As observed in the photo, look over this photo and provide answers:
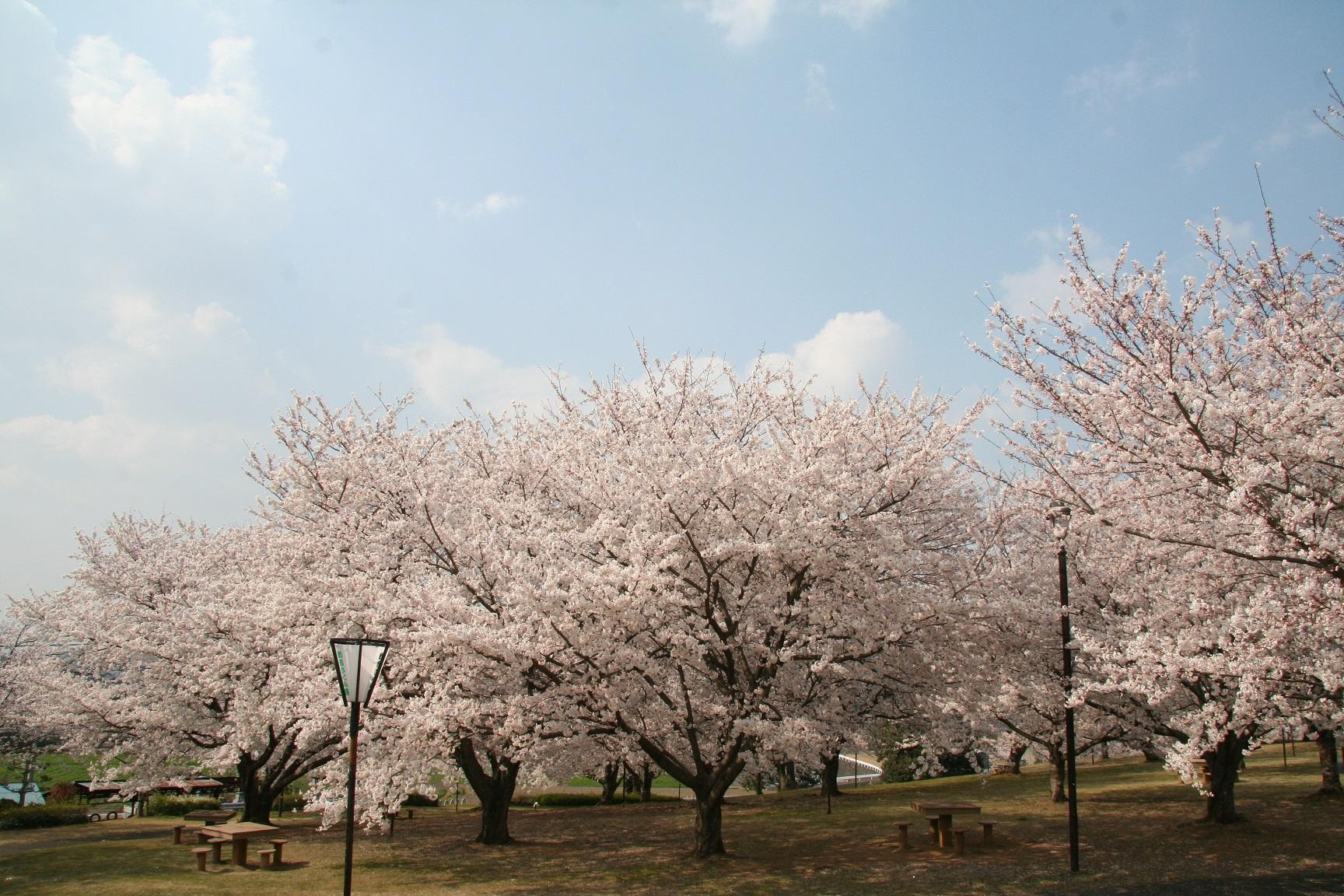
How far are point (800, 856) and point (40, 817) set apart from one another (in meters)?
22.0

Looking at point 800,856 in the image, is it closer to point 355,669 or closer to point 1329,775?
point 355,669

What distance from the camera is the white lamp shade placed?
31.8 feet

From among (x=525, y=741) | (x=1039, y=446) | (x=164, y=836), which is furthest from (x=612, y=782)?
(x=1039, y=446)

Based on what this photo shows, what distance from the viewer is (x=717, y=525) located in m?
13.1

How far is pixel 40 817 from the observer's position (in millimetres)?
22844

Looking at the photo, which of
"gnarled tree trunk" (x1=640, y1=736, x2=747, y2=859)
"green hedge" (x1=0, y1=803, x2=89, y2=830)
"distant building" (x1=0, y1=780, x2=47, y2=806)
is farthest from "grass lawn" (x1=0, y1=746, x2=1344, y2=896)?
"distant building" (x1=0, y1=780, x2=47, y2=806)

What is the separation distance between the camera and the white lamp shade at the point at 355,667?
9688 millimetres

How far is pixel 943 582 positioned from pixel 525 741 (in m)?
7.89

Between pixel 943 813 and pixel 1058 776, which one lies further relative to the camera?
pixel 1058 776

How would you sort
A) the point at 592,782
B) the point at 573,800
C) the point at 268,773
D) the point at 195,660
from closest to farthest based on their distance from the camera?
the point at 195,660
the point at 268,773
the point at 573,800
the point at 592,782

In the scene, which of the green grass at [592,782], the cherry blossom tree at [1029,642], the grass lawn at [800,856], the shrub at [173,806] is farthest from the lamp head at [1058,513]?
the green grass at [592,782]

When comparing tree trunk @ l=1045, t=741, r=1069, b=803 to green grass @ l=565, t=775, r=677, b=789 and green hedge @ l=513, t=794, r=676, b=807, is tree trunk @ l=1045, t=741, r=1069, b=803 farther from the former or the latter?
green grass @ l=565, t=775, r=677, b=789

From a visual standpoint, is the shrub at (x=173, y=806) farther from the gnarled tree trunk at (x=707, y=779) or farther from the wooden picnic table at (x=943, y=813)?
the wooden picnic table at (x=943, y=813)

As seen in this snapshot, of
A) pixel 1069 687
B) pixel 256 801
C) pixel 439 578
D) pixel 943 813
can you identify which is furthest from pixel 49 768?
pixel 1069 687
